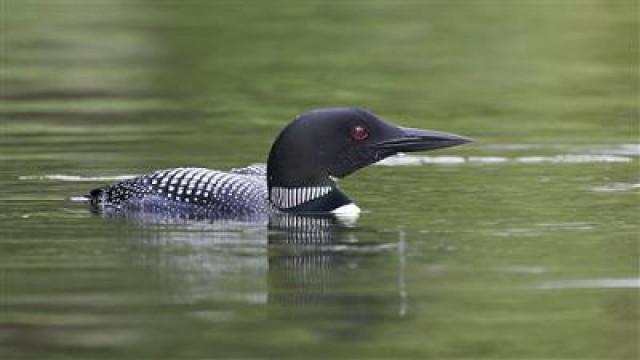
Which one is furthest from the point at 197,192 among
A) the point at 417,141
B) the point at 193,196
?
the point at 417,141

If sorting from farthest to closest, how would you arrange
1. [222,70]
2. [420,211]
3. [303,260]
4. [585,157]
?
1. [222,70]
2. [585,157]
3. [420,211]
4. [303,260]

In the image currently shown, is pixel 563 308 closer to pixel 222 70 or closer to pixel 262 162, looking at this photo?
pixel 262 162

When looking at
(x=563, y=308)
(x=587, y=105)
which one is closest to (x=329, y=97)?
(x=587, y=105)

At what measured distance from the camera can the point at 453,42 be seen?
1789 centimetres

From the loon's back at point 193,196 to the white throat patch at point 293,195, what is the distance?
0.06m

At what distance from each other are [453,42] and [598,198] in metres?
9.02

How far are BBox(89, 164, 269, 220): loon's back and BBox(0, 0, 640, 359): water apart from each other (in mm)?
227

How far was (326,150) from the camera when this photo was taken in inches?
345

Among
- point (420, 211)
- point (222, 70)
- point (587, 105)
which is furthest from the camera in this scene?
point (222, 70)

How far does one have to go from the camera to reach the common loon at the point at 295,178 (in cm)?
869

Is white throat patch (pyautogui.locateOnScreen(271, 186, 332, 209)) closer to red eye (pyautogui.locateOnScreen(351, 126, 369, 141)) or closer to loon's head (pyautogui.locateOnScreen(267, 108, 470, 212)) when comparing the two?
loon's head (pyautogui.locateOnScreen(267, 108, 470, 212))

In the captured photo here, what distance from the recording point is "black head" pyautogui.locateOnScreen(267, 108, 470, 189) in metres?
8.69

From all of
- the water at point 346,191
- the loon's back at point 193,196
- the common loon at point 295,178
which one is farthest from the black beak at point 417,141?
the loon's back at point 193,196

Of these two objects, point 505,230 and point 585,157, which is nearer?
point 505,230
